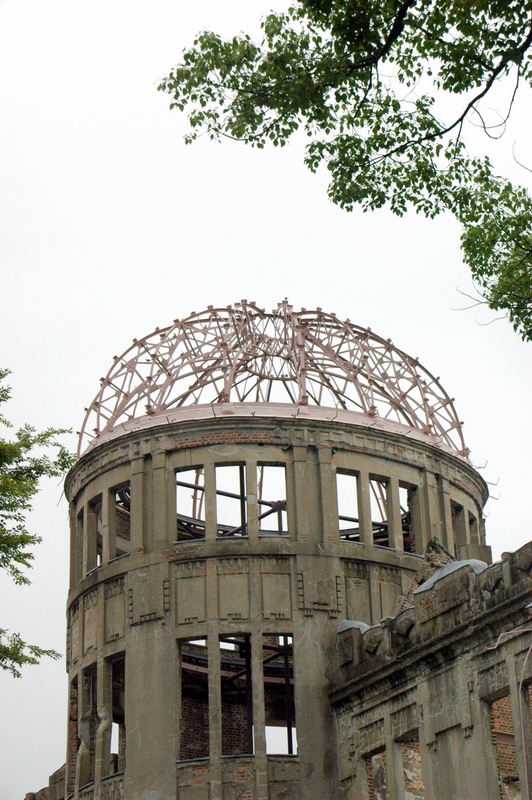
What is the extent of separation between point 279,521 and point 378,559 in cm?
620

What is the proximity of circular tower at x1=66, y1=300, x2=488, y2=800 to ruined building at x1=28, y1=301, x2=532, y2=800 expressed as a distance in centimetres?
5

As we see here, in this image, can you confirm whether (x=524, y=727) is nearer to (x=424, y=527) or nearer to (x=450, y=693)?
(x=450, y=693)

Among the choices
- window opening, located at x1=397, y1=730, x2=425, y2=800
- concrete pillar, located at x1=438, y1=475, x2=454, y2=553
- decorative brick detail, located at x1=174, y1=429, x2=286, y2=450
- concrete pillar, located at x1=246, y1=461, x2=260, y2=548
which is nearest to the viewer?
window opening, located at x1=397, y1=730, x2=425, y2=800

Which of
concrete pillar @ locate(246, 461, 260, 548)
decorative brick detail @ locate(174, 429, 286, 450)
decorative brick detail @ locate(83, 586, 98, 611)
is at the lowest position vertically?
decorative brick detail @ locate(83, 586, 98, 611)

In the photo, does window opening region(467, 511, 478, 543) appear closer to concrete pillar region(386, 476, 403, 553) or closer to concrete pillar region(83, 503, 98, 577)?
concrete pillar region(386, 476, 403, 553)

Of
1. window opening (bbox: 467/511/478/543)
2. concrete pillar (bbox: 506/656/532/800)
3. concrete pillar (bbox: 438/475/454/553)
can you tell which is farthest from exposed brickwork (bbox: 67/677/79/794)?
concrete pillar (bbox: 506/656/532/800)

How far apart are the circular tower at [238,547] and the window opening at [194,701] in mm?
68

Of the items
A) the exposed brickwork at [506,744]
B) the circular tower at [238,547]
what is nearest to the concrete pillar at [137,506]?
the circular tower at [238,547]

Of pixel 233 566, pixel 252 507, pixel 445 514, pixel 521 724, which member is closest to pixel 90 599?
pixel 233 566

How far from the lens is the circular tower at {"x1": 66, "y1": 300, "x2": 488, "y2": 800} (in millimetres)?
30625

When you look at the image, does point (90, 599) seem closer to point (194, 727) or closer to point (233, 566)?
point (233, 566)

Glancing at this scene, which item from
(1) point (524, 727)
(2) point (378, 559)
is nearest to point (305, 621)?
(2) point (378, 559)

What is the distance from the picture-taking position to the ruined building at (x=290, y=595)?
2691cm

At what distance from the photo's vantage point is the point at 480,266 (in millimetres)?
19422
